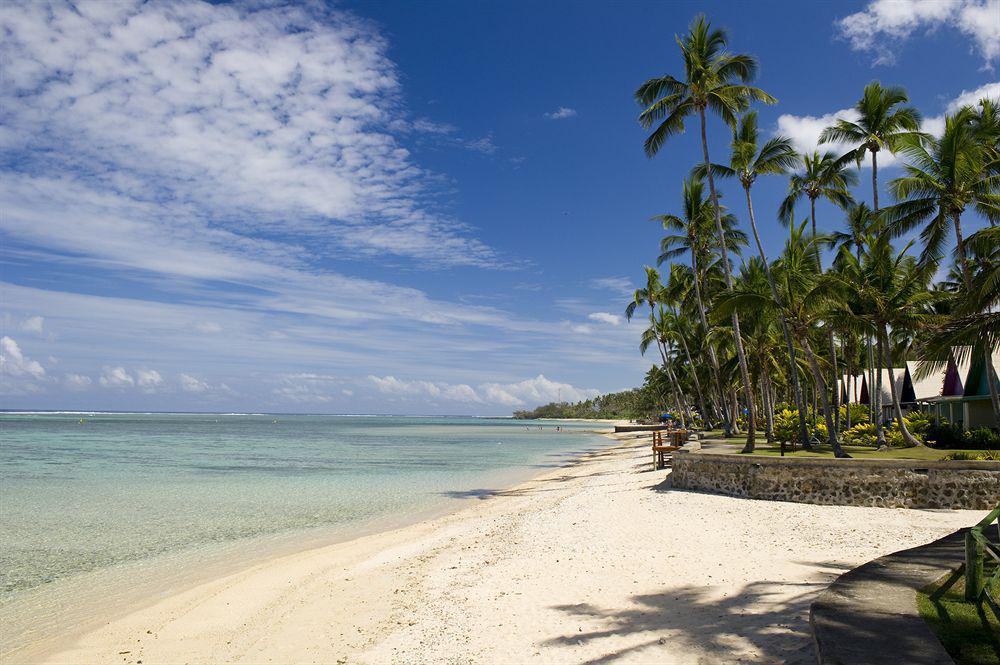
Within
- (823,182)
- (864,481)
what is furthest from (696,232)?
(864,481)

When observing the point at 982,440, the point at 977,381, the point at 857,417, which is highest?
the point at 977,381

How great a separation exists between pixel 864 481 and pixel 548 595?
8629 millimetres

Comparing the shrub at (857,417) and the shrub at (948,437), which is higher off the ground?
the shrub at (857,417)

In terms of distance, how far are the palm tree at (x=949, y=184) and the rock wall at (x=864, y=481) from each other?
576cm

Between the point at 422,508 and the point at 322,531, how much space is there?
3938 mm

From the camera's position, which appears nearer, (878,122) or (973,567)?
(973,567)

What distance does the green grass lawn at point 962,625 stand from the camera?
416 centimetres

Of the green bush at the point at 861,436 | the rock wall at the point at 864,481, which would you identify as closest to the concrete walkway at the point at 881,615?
the rock wall at the point at 864,481

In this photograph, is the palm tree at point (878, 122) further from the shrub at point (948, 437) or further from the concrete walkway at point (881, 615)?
the concrete walkway at point (881, 615)

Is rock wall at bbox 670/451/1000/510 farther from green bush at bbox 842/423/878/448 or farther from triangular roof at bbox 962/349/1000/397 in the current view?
triangular roof at bbox 962/349/1000/397

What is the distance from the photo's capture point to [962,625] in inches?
182

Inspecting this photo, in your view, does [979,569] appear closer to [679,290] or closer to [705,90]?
[705,90]

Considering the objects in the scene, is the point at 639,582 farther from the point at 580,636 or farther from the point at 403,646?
the point at 403,646

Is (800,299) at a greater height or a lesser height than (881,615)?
greater
